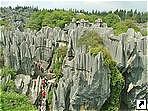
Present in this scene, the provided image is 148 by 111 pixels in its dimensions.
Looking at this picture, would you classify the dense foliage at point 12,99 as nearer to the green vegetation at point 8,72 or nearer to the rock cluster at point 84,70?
the rock cluster at point 84,70

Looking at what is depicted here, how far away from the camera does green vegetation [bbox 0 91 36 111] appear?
13117 millimetres

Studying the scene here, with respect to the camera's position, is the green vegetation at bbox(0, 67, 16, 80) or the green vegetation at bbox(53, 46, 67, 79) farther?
the green vegetation at bbox(0, 67, 16, 80)

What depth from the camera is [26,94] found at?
14.6m

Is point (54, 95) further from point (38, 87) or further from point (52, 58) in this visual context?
point (52, 58)

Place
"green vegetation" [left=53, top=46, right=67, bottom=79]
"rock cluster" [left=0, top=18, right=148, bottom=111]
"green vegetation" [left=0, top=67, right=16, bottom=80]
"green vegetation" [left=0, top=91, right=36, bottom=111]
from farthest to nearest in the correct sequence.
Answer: "green vegetation" [left=0, top=67, right=16, bottom=80] < "green vegetation" [left=53, top=46, right=67, bottom=79] < "green vegetation" [left=0, top=91, right=36, bottom=111] < "rock cluster" [left=0, top=18, right=148, bottom=111]

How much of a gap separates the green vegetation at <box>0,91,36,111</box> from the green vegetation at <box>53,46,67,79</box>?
6.70 ft

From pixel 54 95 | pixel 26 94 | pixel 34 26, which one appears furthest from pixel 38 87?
pixel 34 26

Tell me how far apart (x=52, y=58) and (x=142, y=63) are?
208 inches

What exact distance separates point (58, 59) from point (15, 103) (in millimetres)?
3608

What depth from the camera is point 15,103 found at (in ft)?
44.2

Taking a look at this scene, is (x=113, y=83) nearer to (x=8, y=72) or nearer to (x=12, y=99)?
(x=12, y=99)

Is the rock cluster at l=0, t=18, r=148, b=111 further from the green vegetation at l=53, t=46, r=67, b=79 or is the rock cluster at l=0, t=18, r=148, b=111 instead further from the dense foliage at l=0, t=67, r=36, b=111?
the green vegetation at l=53, t=46, r=67, b=79

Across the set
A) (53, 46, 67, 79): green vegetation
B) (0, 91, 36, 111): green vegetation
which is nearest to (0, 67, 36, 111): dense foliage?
(0, 91, 36, 111): green vegetation

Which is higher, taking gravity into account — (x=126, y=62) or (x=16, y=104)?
(x=126, y=62)
